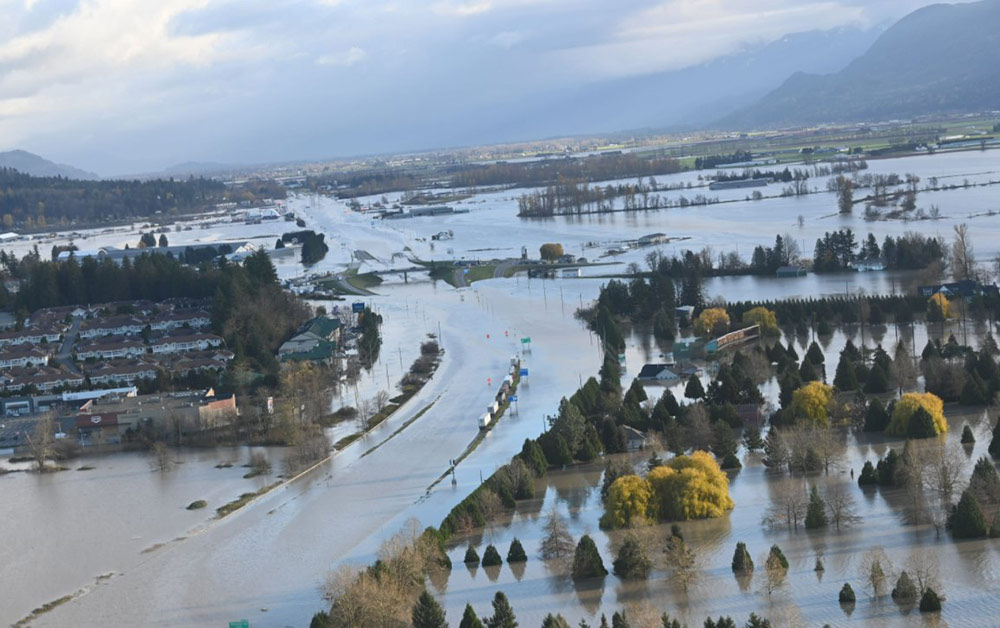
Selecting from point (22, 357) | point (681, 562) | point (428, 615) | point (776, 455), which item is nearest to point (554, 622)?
point (428, 615)

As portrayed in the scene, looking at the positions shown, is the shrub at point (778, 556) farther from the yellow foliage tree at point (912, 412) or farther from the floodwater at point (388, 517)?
the yellow foliage tree at point (912, 412)

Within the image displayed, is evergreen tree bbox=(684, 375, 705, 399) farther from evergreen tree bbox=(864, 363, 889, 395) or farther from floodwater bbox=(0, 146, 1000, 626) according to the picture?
evergreen tree bbox=(864, 363, 889, 395)

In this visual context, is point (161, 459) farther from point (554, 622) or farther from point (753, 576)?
point (753, 576)

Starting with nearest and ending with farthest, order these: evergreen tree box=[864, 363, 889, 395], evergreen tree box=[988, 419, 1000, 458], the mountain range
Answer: evergreen tree box=[988, 419, 1000, 458] → evergreen tree box=[864, 363, 889, 395] → the mountain range

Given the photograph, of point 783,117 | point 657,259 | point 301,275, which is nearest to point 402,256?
point 301,275

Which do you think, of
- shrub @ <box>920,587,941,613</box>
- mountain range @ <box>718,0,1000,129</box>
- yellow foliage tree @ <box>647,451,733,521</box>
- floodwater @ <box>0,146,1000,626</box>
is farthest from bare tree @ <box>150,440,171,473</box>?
mountain range @ <box>718,0,1000,129</box>

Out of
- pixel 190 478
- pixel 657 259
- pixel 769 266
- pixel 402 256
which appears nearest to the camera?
pixel 190 478

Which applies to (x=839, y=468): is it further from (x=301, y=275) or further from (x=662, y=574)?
(x=301, y=275)
